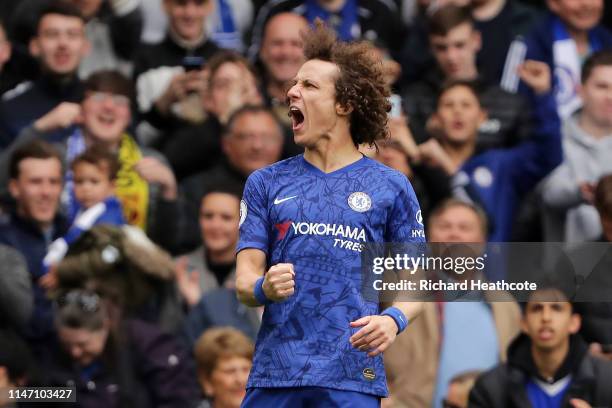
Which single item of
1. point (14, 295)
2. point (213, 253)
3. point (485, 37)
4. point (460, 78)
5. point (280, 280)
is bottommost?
point (280, 280)

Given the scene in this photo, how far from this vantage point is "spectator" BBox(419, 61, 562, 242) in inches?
392

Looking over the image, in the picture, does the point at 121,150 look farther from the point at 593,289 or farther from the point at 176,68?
the point at 593,289

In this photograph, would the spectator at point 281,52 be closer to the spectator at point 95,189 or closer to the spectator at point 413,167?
the spectator at point 413,167

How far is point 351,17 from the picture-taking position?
430 inches

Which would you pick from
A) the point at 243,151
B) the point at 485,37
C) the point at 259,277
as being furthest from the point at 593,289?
the point at 485,37

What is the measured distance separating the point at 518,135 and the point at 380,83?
4560 mm

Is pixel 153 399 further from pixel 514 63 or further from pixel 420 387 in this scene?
pixel 514 63

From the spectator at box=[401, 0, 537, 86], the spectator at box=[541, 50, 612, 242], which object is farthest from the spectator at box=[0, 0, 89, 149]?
the spectator at box=[541, 50, 612, 242]

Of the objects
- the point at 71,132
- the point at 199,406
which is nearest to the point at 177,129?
the point at 71,132

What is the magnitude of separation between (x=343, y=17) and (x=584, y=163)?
7.13 feet

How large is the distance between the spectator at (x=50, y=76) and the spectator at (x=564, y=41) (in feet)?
10.3

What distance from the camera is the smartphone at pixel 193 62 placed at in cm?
1070

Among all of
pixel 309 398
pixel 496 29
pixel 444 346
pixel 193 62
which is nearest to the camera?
pixel 309 398


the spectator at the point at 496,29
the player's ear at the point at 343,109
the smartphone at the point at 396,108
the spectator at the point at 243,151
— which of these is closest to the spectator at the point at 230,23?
the spectator at the point at 243,151
